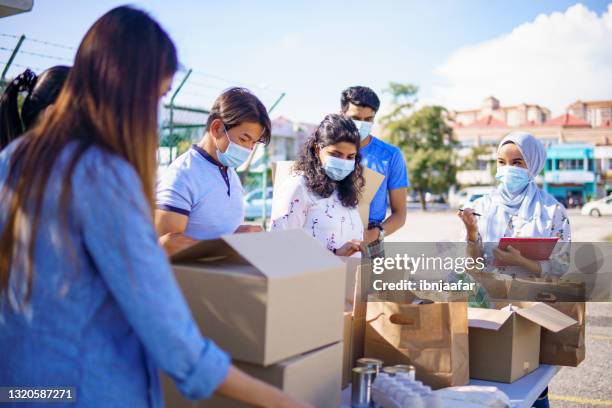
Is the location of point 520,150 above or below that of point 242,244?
above

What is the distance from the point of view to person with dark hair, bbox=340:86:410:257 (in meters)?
2.94

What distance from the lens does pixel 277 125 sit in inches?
1816

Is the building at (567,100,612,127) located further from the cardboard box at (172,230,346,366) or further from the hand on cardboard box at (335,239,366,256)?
the cardboard box at (172,230,346,366)

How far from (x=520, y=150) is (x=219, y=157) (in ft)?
5.15

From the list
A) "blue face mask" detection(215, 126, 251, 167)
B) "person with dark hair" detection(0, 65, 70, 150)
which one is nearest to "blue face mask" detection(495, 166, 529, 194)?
"blue face mask" detection(215, 126, 251, 167)

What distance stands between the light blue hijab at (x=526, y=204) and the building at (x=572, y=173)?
129 feet

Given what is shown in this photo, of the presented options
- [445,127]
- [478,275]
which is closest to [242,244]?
[478,275]

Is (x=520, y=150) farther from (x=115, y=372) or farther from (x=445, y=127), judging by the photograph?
(x=445, y=127)

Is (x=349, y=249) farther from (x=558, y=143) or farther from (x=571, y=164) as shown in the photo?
(x=558, y=143)

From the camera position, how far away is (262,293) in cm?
108

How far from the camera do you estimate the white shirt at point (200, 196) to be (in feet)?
6.17

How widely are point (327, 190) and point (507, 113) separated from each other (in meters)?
60.2

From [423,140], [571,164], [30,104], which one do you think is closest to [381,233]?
[30,104]

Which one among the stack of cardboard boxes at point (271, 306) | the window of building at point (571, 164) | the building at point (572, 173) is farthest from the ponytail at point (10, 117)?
the window of building at point (571, 164)
